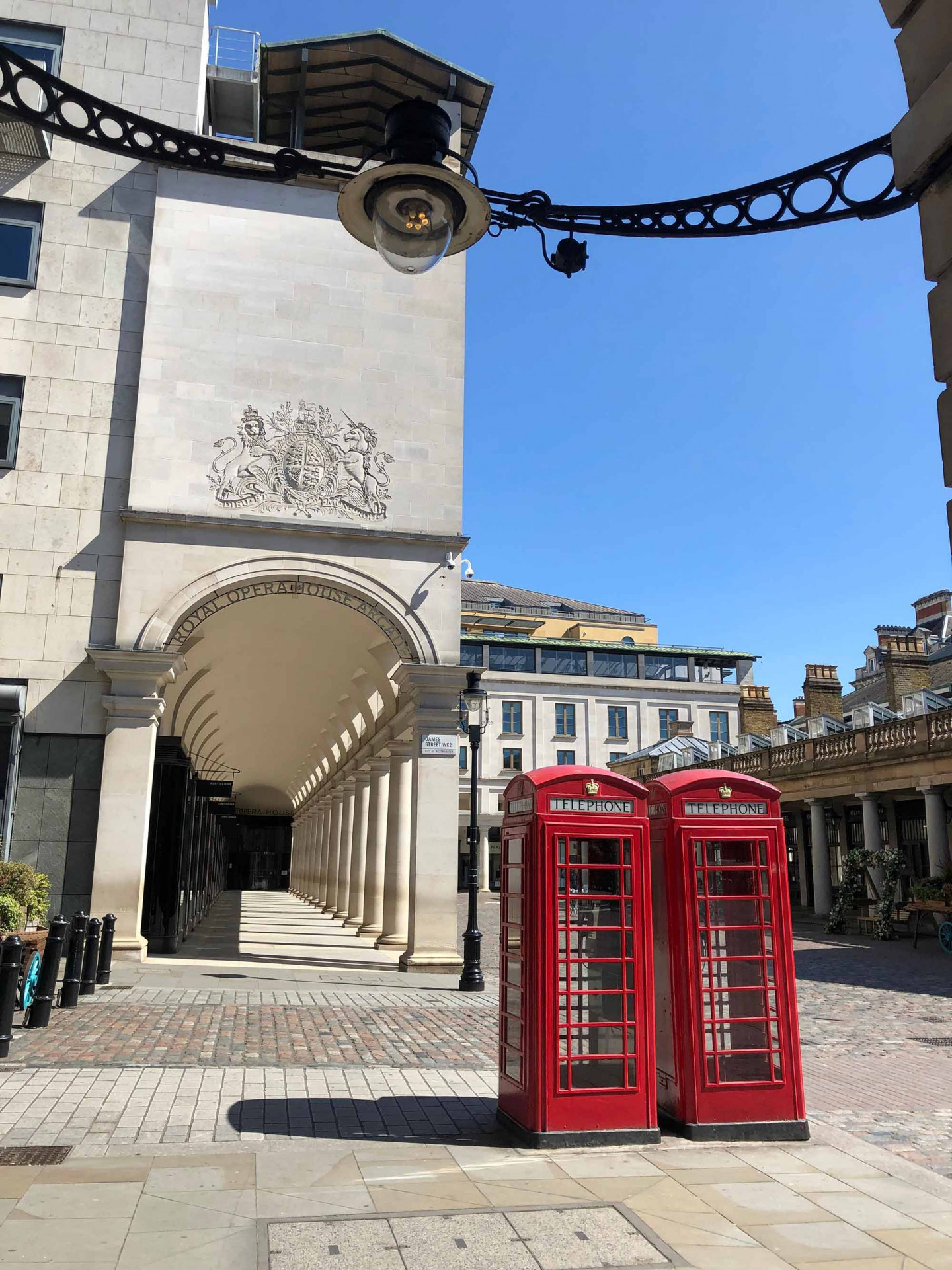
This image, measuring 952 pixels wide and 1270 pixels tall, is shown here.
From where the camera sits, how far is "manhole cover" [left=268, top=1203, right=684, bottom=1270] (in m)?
4.50

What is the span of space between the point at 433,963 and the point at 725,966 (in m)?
9.89

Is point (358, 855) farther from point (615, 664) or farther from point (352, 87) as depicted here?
point (615, 664)

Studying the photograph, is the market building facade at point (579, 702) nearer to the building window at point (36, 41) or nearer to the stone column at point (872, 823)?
the stone column at point (872, 823)

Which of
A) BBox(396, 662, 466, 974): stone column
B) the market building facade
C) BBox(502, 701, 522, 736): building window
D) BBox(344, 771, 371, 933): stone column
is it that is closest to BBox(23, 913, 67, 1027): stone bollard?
BBox(396, 662, 466, 974): stone column

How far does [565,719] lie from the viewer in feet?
235

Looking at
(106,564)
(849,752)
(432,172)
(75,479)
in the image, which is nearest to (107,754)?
(106,564)

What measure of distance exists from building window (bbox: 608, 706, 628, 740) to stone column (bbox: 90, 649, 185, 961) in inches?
2279

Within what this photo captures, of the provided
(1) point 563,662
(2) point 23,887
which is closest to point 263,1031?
(2) point 23,887

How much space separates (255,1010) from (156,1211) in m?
7.08

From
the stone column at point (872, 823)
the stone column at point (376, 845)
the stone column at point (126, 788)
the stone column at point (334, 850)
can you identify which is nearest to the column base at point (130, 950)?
the stone column at point (126, 788)

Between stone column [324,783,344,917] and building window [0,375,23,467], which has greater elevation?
building window [0,375,23,467]

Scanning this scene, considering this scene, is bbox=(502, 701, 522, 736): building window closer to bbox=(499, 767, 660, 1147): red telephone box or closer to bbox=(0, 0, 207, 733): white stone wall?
bbox=(0, 0, 207, 733): white stone wall

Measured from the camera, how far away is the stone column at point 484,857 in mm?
65000

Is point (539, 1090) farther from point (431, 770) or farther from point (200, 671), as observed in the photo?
point (200, 671)
